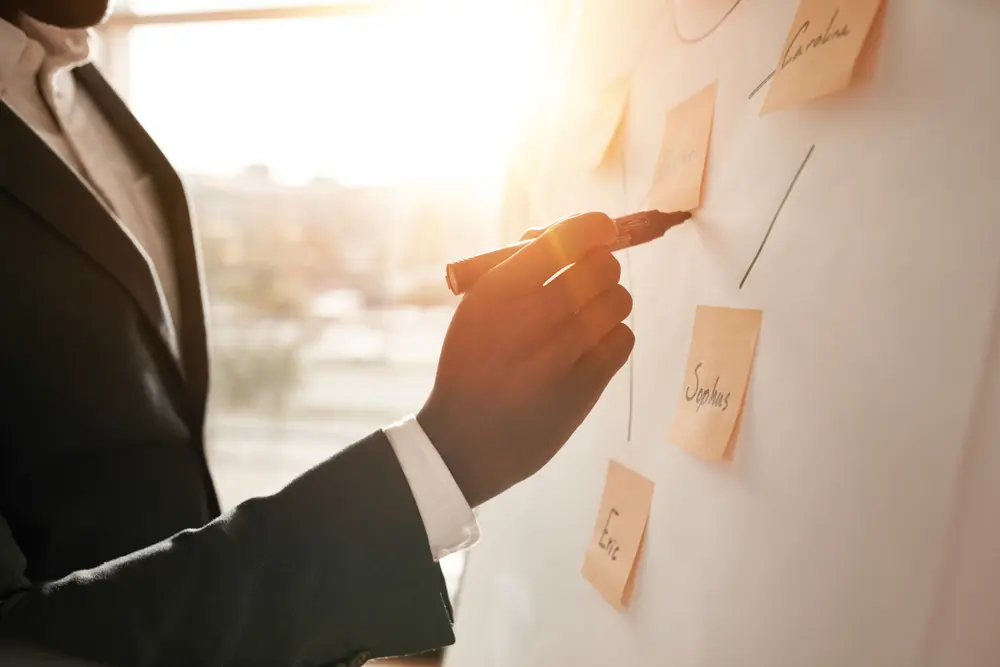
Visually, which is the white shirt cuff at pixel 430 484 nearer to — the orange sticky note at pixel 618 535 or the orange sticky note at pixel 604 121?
the orange sticky note at pixel 618 535

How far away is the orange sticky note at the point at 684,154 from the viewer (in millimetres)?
372

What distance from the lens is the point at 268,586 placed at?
1.16ft

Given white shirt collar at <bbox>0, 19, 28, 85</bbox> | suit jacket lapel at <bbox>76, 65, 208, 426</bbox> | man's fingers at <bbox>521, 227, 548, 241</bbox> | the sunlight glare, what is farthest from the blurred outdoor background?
man's fingers at <bbox>521, 227, 548, 241</bbox>

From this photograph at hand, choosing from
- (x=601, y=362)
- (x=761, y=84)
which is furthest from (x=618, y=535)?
(x=761, y=84)

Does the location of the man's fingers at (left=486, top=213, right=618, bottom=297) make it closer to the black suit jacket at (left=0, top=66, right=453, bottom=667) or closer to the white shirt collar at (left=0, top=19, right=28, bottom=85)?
the black suit jacket at (left=0, top=66, right=453, bottom=667)

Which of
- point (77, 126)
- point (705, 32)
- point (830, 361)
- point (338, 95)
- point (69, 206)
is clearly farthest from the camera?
point (338, 95)

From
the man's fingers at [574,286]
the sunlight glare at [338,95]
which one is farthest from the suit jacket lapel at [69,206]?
the sunlight glare at [338,95]

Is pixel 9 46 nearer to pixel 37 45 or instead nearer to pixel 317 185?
pixel 37 45

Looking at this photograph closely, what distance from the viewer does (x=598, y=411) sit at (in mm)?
497

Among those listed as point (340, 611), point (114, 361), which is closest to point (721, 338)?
point (340, 611)

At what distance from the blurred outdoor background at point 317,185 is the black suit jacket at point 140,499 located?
52 centimetres

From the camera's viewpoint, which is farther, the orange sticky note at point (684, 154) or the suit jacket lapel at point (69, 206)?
the suit jacket lapel at point (69, 206)

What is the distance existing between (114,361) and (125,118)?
31 centimetres

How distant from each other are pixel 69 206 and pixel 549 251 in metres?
0.37
